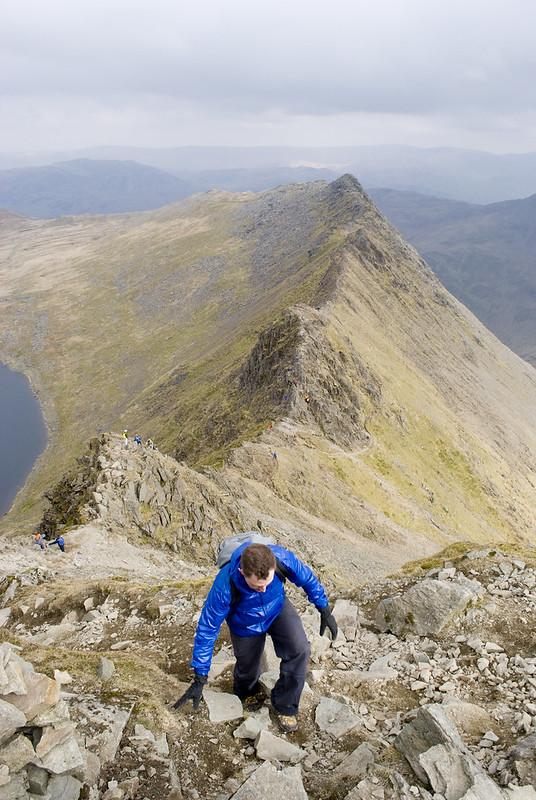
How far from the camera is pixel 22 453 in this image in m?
114

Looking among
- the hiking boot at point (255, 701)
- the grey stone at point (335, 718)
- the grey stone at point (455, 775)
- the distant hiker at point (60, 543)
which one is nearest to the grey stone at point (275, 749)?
the grey stone at point (335, 718)

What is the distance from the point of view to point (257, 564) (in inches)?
309

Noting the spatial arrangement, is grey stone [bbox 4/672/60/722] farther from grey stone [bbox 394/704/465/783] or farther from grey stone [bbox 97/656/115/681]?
grey stone [bbox 394/704/465/783]

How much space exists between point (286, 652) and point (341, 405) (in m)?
56.8

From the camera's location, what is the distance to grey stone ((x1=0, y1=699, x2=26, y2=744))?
7.00m

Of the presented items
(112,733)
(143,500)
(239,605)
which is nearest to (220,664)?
(239,605)

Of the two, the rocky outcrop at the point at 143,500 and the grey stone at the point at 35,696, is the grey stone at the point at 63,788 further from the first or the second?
the rocky outcrop at the point at 143,500

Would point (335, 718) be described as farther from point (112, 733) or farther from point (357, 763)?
point (112, 733)

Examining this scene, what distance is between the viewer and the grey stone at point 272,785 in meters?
7.39

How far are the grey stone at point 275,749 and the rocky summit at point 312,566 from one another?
4 cm

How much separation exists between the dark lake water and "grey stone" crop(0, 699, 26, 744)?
91057 mm

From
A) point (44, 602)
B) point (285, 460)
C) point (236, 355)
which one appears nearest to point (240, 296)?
point (236, 355)

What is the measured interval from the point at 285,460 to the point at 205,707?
40.1m

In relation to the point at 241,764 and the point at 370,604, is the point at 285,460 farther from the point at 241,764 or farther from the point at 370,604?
the point at 241,764
